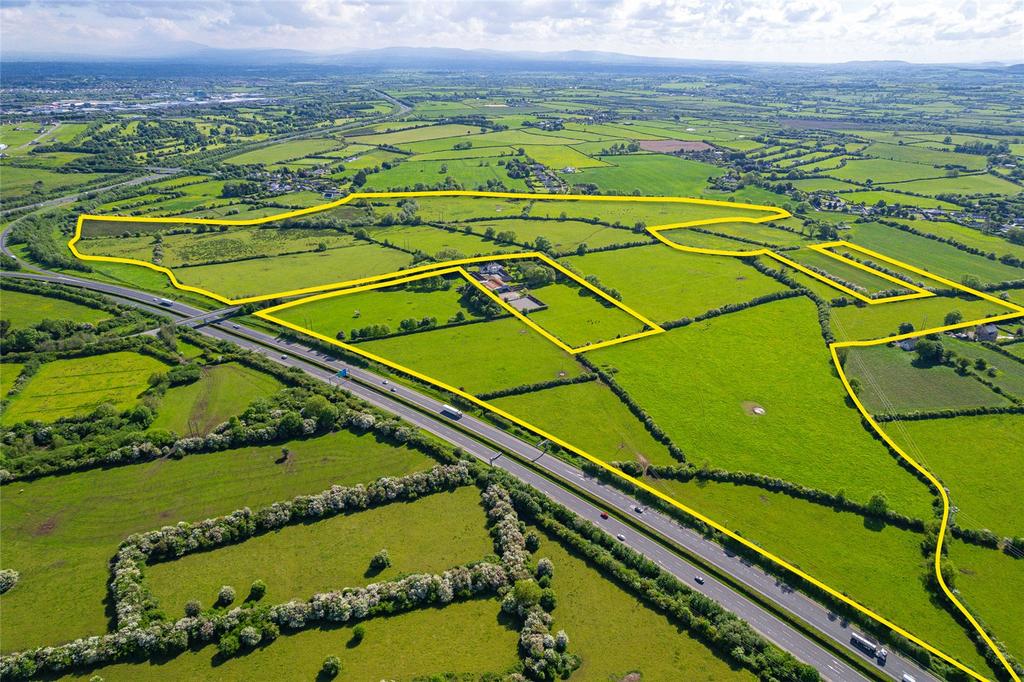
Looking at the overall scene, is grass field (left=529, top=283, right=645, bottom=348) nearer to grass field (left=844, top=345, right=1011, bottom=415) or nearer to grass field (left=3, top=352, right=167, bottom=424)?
grass field (left=844, top=345, right=1011, bottom=415)

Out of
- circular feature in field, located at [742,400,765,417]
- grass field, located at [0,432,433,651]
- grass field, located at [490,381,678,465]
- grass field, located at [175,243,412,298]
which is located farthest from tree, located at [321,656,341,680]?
grass field, located at [175,243,412,298]

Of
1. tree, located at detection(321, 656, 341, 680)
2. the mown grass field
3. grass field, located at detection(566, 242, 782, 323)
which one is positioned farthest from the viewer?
grass field, located at detection(566, 242, 782, 323)

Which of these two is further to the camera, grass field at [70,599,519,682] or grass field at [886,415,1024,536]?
grass field at [886,415,1024,536]

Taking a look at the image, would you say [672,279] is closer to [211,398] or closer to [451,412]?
[451,412]

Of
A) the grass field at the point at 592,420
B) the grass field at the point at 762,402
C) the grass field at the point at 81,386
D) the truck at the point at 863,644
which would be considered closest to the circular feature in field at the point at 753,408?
the grass field at the point at 762,402

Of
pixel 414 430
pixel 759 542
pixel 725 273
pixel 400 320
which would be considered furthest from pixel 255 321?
pixel 725 273

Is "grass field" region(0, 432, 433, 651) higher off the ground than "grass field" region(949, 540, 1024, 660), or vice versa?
"grass field" region(0, 432, 433, 651)

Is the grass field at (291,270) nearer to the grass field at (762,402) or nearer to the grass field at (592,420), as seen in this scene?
the grass field at (592,420)
